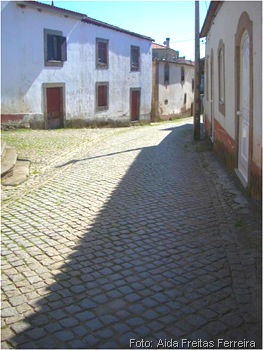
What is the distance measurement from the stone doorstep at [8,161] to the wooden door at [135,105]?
16.7m

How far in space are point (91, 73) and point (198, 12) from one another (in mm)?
8975

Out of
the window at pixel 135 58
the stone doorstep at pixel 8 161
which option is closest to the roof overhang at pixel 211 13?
the stone doorstep at pixel 8 161

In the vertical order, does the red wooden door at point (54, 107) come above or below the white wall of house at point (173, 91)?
below

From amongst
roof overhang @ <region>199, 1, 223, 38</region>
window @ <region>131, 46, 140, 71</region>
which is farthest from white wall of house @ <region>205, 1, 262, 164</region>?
window @ <region>131, 46, 140, 71</region>

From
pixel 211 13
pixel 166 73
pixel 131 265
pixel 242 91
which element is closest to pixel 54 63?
pixel 211 13

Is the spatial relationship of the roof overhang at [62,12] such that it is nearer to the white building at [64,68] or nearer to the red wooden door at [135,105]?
the white building at [64,68]

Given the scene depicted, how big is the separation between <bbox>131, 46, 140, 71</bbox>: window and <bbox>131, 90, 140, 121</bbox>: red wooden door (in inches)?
63.6

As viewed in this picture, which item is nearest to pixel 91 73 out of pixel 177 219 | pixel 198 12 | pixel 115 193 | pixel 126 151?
pixel 198 12

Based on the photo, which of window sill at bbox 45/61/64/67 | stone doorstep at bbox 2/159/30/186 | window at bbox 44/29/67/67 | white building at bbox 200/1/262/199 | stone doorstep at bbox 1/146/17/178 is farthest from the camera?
window sill at bbox 45/61/64/67

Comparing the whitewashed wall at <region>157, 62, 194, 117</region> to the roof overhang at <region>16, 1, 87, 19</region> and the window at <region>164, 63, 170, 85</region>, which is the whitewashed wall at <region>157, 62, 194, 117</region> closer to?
the window at <region>164, 63, 170, 85</region>

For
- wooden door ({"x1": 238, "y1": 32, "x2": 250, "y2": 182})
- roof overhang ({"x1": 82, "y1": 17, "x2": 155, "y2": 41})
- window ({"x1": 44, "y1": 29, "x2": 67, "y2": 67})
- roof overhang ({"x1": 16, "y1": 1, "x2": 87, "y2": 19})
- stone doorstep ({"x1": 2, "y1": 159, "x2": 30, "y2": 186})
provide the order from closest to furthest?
wooden door ({"x1": 238, "y1": 32, "x2": 250, "y2": 182})
stone doorstep ({"x1": 2, "y1": 159, "x2": 30, "y2": 186})
roof overhang ({"x1": 16, "y1": 1, "x2": 87, "y2": 19})
window ({"x1": 44, "y1": 29, "x2": 67, "y2": 67})
roof overhang ({"x1": 82, "y1": 17, "x2": 155, "y2": 41})

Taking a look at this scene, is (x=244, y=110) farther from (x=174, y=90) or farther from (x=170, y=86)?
(x=174, y=90)

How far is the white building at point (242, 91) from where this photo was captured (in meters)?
5.27

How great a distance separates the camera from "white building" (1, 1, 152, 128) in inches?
691
